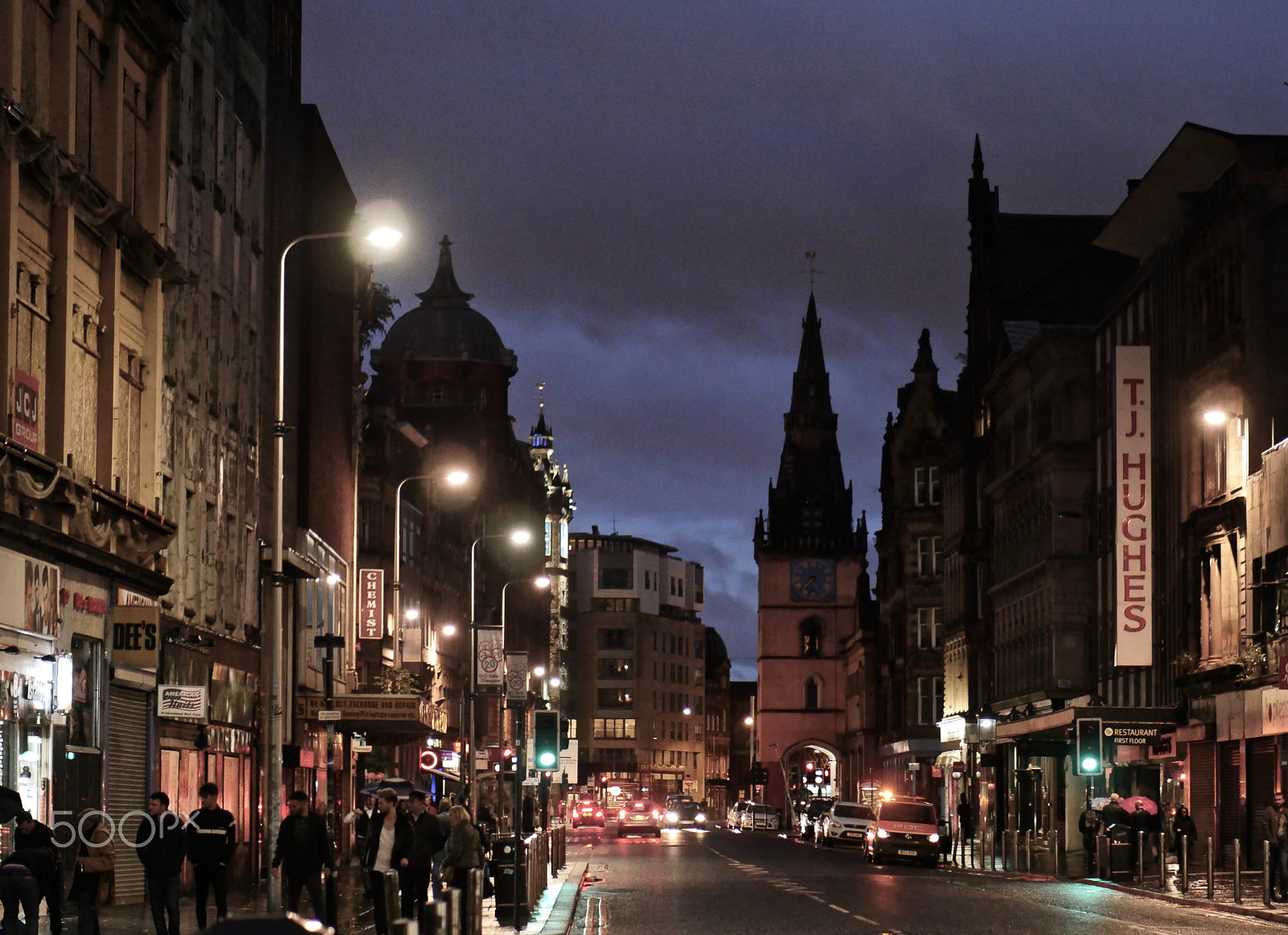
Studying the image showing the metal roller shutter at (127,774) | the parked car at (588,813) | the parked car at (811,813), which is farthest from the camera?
the parked car at (588,813)

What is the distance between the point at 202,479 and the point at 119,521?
26.3ft

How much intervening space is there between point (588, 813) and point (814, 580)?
80.7 metres

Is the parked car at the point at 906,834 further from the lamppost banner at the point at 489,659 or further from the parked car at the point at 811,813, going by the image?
the parked car at the point at 811,813

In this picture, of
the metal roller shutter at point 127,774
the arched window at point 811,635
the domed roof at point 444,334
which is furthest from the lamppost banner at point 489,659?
the arched window at point 811,635

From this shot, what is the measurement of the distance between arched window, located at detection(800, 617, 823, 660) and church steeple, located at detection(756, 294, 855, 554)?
716cm

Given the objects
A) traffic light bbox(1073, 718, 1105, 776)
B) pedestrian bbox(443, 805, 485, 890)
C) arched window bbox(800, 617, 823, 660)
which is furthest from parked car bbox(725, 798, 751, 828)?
pedestrian bbox(443, 805, 485, 890)

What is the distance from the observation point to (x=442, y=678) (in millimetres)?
103375

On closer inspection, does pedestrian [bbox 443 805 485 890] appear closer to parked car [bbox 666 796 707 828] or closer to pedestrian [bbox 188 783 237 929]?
pedestrian [bbox 188 783 237 929]

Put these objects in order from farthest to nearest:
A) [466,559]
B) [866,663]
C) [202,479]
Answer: [866,663] < [466,559] < [202,479]

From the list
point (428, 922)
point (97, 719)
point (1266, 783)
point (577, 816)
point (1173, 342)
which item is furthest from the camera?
point (577, 816)

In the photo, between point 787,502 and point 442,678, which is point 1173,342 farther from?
point 787,502

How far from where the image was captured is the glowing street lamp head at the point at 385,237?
98.2ft

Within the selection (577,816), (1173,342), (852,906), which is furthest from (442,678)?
(852,906)

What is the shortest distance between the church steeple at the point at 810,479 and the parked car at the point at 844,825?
102799 mm
